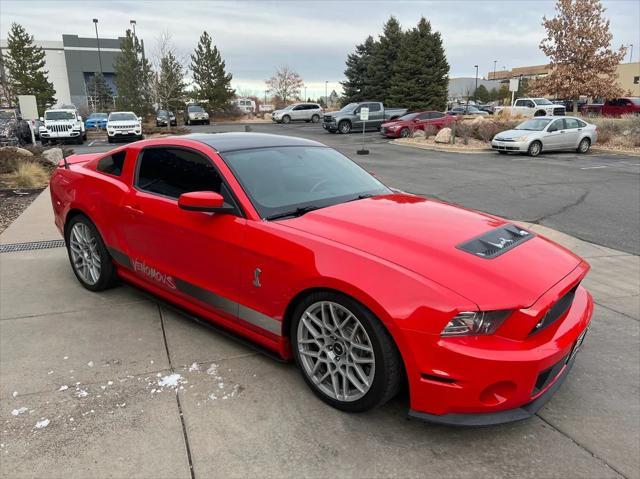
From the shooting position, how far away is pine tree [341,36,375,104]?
47.0m

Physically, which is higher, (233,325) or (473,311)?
(473,311)

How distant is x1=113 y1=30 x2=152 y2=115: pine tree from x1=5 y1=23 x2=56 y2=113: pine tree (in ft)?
42.8

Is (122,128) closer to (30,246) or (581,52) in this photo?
(30,246)

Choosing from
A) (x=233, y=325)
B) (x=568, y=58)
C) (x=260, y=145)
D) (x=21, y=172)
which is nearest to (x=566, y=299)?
(x=233, y=325)

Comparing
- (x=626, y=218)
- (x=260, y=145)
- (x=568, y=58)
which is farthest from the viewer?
(x=568, y=58)

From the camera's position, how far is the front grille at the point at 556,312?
2.49 metres

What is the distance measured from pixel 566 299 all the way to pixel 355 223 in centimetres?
128

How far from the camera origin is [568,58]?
38.3 meters

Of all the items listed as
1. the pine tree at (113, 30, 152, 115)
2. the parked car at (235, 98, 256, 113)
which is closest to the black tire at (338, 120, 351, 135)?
the pine tree at (113, 30, 152, 115)

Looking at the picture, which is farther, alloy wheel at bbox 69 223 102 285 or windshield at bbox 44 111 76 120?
windshield at bbox 44 111 76 120

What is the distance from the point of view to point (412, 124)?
26672mm

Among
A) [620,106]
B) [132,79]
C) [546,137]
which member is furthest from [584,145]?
[132,79]

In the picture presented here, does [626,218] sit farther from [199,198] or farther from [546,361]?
[199,198]

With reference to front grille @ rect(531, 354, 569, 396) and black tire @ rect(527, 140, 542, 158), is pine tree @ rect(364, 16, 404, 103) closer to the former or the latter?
black tire @ rect(527, 140, 542, 158)
